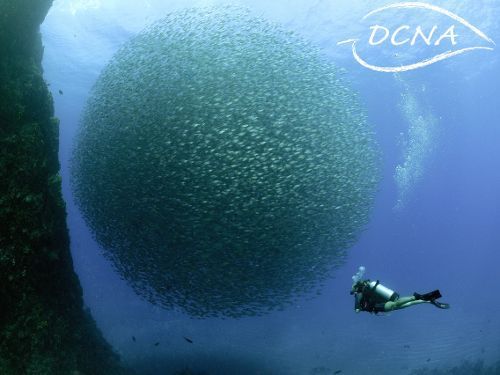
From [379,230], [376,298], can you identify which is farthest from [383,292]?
[379,230]

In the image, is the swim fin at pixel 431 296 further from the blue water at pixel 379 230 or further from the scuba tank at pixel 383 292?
the blue water at pixel 379 230

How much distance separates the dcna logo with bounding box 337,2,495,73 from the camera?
Answer: 21734 millimetres

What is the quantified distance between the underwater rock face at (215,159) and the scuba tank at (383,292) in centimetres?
515

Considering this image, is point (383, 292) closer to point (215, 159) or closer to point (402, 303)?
point (402, 303)

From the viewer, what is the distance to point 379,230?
179 feet

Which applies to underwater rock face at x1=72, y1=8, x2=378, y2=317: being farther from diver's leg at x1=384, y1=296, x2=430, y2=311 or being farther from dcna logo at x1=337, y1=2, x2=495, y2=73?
dcna logo at x1=337, y1=2, x2=495, y2=73

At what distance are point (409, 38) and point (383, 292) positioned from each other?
71.5 ft

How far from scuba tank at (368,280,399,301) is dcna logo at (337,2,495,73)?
1693 centimetres

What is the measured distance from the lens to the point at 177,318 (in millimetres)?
29375

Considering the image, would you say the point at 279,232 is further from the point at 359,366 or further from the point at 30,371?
the point at 359,366

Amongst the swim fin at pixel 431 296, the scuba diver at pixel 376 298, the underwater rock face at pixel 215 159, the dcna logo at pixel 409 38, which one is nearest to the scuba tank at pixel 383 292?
the scuba diver at pixel 376 298

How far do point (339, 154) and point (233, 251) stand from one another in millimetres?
5037

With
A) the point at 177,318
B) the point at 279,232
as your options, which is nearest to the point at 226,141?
the point at 279,232

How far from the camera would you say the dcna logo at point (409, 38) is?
2173 centimetres
